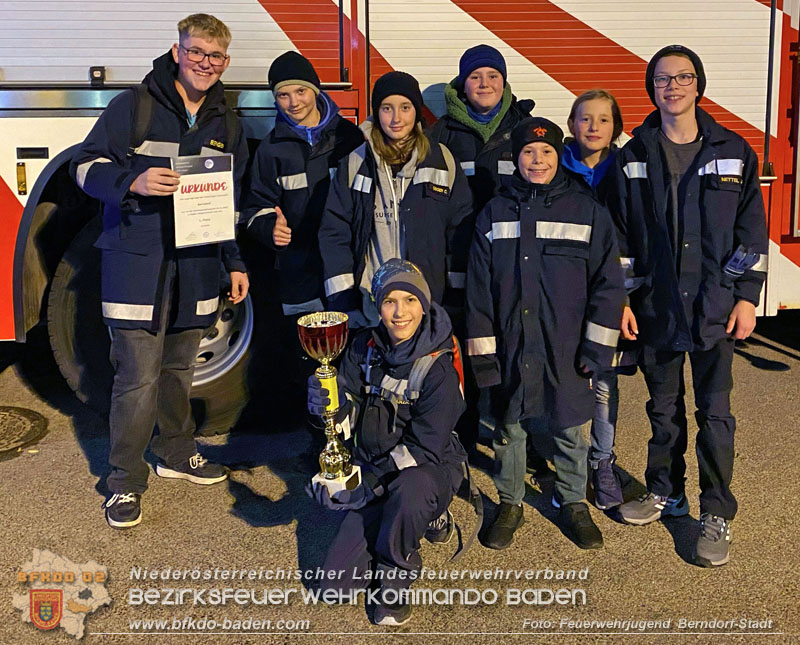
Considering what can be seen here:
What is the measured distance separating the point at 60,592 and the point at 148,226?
143 centimetres

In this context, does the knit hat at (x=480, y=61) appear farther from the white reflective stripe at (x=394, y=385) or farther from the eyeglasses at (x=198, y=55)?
the white reflective stripe at (x=394, y=385)

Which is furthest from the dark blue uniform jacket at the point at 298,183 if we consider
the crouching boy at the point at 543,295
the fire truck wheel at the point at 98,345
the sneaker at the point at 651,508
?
the sneaker at the point at 651,508

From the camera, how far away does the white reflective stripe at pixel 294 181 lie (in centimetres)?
371

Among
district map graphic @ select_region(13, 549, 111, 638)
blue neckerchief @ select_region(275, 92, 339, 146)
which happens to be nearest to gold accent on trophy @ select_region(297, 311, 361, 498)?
district map graphic @ select_region(13, 549, 111, 638)

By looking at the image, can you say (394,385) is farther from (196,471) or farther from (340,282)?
(196,471)

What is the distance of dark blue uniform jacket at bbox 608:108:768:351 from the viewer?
10.2ft

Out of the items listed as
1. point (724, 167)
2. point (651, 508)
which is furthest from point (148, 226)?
point (651, 508)

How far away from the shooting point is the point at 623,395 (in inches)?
195

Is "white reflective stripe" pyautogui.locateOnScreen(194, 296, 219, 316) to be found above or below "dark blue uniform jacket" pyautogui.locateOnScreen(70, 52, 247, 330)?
below

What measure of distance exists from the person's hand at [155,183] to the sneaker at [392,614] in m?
1.71

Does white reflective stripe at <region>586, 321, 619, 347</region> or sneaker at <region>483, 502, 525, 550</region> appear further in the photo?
sneaker at <region>483, 502, 525, 550</region>

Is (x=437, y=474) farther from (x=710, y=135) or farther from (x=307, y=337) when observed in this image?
(x=710, y=135)

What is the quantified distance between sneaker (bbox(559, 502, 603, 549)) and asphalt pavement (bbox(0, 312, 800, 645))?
39 mm

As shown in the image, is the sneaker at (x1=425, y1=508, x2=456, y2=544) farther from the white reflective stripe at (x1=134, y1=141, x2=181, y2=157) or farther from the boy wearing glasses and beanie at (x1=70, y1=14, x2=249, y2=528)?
the white reflective stripe at (x1=134, y1=141, x2=181, y2=157)
